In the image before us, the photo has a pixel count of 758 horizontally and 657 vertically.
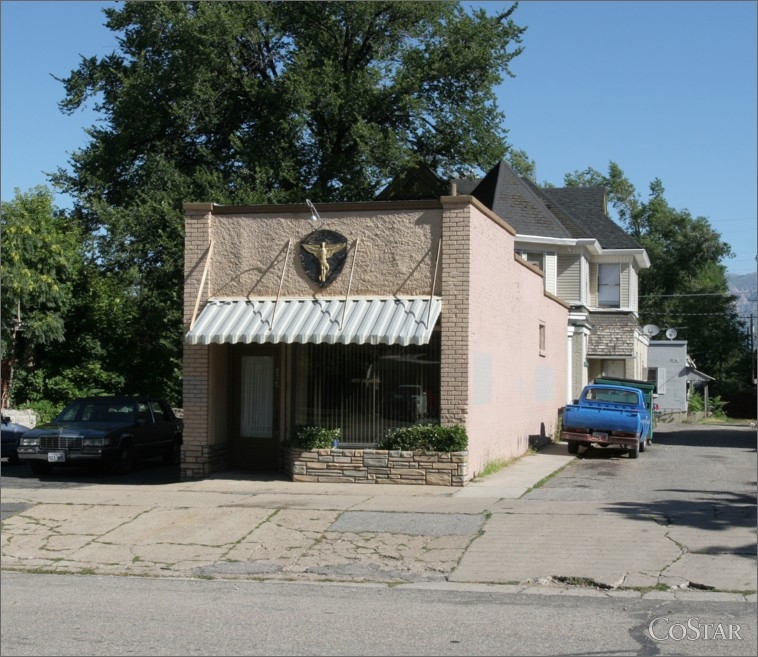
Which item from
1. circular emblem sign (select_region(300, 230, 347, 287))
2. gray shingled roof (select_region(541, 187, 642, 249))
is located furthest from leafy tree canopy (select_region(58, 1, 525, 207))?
circular emblem sign (select_region(300, 230, 347, 287))

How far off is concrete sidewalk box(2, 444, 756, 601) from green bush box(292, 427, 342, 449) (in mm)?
1302

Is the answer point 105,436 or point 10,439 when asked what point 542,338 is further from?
point 10,439

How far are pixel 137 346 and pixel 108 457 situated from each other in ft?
38.4

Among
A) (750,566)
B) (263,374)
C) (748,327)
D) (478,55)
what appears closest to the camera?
(750,566)

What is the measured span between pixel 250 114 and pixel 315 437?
1960 centimetres

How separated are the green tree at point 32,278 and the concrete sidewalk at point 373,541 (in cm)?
1220

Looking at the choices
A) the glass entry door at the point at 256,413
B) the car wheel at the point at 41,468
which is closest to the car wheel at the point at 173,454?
the car wheel at the point at 41,468

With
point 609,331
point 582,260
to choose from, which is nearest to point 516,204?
point 582,260

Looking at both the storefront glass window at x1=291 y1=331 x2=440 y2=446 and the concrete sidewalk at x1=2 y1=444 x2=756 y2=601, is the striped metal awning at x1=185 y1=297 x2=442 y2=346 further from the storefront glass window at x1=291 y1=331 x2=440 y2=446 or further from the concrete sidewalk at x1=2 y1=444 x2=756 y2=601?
the concrete sidewalk at x1=2 y1=444 x2=756 y2=601

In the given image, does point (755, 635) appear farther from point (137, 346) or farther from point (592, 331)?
point (592, 331)

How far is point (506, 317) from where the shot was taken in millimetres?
20391

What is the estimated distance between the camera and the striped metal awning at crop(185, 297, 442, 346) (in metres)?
15.9

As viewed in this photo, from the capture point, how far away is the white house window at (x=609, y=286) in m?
39.1

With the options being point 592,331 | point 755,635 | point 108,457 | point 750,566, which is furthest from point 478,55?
point 755,635
